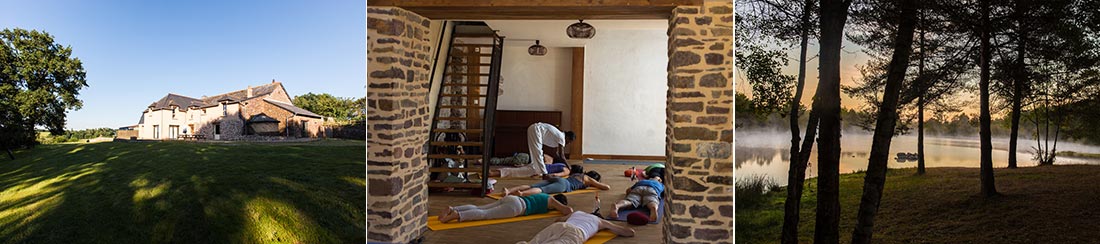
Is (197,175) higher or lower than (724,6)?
lower

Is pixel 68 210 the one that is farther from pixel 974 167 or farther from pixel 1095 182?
pixel 1095 182

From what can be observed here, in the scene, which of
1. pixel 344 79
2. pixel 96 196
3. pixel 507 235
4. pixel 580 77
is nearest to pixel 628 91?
pixel 580 77

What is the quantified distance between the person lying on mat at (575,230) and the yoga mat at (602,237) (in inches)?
1.4

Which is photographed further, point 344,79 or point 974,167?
point 344,79

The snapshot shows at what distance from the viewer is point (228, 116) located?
6.30 m

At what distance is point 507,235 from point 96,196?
4281 millimetres

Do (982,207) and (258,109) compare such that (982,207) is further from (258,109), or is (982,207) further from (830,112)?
(258,109)

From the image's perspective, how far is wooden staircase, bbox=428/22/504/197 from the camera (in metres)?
7.07

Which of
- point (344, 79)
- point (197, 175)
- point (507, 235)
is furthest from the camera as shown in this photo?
point (344, 79)

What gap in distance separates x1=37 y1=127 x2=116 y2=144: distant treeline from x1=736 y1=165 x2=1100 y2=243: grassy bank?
270 inches

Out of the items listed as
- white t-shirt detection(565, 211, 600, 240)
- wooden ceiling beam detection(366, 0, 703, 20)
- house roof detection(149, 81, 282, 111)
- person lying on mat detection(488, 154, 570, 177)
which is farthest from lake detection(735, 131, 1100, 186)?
house roof detection(149, 81, 282, 111)

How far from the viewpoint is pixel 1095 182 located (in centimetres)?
335

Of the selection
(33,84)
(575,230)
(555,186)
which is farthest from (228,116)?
(575,230)

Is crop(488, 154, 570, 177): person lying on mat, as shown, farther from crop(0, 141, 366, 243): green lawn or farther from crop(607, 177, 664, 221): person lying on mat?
crop(607, 177, 664, 221): person lying on mat
